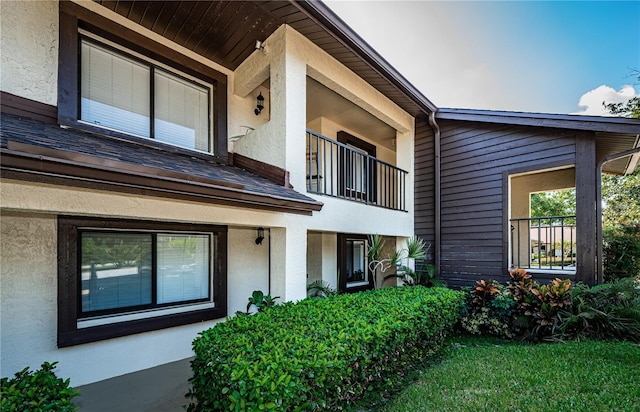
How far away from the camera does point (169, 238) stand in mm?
5191

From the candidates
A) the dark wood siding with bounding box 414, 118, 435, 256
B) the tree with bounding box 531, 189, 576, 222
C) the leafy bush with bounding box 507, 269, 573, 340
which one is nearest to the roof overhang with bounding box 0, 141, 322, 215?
the leafy bush with bounding box 507, 269, 573, 340

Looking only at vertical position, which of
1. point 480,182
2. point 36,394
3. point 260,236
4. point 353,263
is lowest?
point 353,263

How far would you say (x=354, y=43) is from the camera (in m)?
5.48

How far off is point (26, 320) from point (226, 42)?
17.0 feet

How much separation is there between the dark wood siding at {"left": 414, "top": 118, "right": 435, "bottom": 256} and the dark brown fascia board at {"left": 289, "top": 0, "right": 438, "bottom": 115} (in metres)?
1.33

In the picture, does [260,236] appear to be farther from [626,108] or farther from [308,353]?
[626,108]

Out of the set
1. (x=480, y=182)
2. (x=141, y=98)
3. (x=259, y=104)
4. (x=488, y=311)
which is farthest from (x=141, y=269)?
(x=480, y=182)

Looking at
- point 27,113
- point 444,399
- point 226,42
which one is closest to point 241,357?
point 444,399

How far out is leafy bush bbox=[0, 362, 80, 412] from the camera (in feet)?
6.77

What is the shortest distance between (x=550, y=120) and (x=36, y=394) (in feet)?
29.0

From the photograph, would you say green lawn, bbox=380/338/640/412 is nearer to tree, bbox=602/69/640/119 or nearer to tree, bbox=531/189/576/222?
tree, bbox=602/69/640/119

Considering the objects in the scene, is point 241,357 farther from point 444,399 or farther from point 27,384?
point 444,399

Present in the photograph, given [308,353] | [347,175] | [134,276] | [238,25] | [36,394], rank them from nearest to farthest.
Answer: [36,394] < [308,353] < [134,276] < [238,25] < [347,175]

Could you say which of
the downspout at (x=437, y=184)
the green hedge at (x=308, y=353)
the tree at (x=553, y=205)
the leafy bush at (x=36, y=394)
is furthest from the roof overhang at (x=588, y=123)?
the tree at (x=553, y=205)
